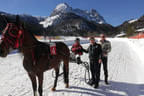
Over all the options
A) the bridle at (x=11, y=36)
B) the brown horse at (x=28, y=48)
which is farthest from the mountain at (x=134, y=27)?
the bridle at (x=11, y=36)

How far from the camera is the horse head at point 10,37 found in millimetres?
2152

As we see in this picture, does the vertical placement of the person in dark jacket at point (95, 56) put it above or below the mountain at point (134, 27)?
below

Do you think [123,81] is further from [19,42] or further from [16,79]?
[16,79]

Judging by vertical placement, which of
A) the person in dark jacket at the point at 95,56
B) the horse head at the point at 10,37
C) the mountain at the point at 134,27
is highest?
the mountain at the point at 134,27

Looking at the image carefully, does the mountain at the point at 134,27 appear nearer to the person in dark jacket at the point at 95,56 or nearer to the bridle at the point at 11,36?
the person in dark jacket at the point at 95,56

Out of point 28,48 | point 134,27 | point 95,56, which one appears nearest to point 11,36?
point 28,48

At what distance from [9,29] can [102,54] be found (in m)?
3.02

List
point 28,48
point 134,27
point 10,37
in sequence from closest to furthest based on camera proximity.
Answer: point 10,37 → point 28,48 → point 134,27

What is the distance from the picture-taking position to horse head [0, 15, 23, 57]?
84.7 inches

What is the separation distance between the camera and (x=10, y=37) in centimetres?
221

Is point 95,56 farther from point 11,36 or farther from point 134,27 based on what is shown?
point 134,27

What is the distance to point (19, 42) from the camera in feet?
8.05

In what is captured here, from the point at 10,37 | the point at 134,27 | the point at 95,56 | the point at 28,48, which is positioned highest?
the point at 134,27

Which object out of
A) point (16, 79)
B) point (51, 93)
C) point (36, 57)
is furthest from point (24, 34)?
point (16, 79)
